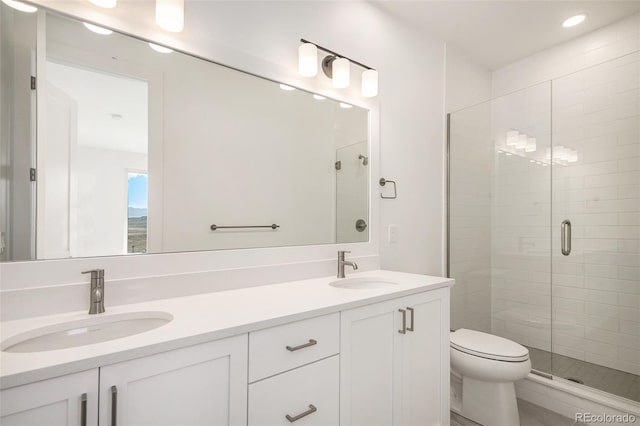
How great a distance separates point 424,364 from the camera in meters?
1.50

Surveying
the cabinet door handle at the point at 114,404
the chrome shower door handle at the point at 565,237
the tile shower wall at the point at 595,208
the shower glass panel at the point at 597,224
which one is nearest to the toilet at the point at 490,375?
the shower glass panel at the point at 597,224

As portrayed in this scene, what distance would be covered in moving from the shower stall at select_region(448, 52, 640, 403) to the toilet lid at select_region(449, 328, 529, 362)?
433 mm

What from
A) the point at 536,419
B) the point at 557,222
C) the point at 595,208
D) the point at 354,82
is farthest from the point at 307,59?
the point at 536,419

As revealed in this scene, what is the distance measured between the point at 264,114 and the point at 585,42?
101 inches

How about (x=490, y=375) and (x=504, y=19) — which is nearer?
(x=490, y=375)

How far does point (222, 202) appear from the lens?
1441mm

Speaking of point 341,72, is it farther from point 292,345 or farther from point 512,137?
point 512,137

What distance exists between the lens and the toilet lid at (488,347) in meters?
1.75

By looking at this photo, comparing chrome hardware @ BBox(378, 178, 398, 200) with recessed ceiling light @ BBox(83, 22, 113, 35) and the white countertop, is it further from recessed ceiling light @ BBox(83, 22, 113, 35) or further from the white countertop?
recessed ceiling light @ BBox(83, 22, 113, 35)

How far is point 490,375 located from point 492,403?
7.8 inches

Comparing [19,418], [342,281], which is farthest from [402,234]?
[19,418]

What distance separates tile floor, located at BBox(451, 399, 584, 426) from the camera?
1891 mm

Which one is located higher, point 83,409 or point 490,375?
point 83,409

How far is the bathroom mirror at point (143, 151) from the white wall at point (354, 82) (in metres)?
0.05
